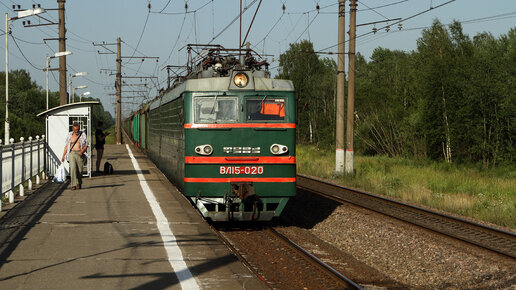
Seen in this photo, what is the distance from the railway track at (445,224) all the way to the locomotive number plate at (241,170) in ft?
10.8

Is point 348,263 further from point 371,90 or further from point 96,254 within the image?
point 371,90

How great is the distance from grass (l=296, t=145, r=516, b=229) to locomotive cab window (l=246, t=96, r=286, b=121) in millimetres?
5320

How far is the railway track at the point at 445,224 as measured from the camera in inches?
381

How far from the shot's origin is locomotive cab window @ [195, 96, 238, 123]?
1045cm

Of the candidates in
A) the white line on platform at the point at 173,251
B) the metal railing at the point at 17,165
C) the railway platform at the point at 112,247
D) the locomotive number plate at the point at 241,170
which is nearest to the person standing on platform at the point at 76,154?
the metal railing at the point at 17,165

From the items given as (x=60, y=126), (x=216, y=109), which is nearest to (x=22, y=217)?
(x=216, y=109)

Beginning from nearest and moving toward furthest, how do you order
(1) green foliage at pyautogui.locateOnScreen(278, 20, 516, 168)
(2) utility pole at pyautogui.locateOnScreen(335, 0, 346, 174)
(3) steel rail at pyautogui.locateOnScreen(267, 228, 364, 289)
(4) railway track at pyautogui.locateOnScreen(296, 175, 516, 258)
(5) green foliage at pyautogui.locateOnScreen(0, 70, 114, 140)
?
(3) steel rail at pyautogui.locateOnScreen(267, 228, 364, 289) → (4) railway track at pyautogui.locateOnScreen(296, 175, 516, 258) → (2) utility pole at pyautogui.locateOnScreen(335, 0, 346, 174) → (1) green foliage at pyautogui.locateOnScreen(278, 20, 516, 168) → (5) green foliage at pyautogui.locateOnScreen(0, 70, 114, 140)

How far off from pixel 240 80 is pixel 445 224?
16.6ft

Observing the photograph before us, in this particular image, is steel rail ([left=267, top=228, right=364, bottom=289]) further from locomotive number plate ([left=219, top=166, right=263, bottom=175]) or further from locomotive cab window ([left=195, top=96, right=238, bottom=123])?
locomotive cab window ([left=195, top=96, right=238, bottom=123])

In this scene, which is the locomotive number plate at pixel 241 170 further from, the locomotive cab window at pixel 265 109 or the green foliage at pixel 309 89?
the green foliage at pixel 309 89

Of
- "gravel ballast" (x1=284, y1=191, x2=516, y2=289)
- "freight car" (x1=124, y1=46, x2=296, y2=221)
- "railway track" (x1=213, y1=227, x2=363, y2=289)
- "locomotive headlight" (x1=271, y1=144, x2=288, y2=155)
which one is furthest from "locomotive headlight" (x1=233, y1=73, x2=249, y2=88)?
"gravel ballast" (x1=284, y1=191, x2=516, y2=289)

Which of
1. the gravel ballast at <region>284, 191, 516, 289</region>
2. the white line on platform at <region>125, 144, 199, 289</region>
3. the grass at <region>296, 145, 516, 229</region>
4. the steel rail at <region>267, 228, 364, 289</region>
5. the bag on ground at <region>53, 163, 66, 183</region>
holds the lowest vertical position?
the gravel ballast at <region>284, 191, 516, 289</region>

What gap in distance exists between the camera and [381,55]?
9281 centimetres

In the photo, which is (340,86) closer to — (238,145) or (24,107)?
(238,145)
